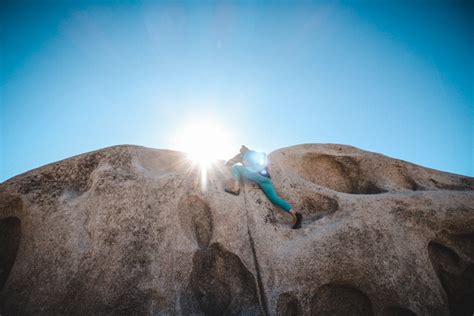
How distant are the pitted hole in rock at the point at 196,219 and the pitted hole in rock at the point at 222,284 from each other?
0.39 metres

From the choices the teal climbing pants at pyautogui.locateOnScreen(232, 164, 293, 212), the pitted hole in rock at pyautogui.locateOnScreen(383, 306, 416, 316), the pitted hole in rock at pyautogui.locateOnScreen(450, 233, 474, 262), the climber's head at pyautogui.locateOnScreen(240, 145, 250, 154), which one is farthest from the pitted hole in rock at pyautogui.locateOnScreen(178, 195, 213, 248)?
the pitted hole in rock at pyautogui.locateOnScreen(450, 233, 474, 262)

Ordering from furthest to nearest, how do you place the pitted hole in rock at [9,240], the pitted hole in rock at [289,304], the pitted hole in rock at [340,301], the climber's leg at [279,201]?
the climber's leg at [279,201] < the pitted hole in rock at [9,240] < the pitted hole in rock at [340,301] < the pitted hole in rock at [289,304]

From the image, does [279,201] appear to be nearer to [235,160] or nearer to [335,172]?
[235,160]

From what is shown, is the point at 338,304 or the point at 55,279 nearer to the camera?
the point at 55,279

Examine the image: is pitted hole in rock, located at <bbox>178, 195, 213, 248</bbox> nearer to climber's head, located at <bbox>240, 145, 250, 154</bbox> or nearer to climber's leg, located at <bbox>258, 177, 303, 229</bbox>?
climber's leg, located at <bbox>258, 177, 303, 229</bbox>

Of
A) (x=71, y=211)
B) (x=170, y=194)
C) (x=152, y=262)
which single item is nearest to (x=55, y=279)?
(x=71, y=211)

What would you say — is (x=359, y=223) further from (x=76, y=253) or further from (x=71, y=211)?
(x=71, y=211)

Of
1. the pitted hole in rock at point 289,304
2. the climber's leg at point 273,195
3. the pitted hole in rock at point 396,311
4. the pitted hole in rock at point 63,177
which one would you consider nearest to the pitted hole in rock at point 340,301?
the pitted hole in rock at point 396,311

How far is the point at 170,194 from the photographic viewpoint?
6.15 metres

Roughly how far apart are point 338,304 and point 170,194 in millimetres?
4666

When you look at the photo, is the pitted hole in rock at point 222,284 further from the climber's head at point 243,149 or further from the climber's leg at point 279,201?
the climber's head at point 243,149

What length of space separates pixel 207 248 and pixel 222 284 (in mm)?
829

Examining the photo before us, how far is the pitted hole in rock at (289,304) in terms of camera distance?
5.10 metres

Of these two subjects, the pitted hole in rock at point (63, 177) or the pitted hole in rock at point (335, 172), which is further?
the pitted hole in rock at point (335, 172)
